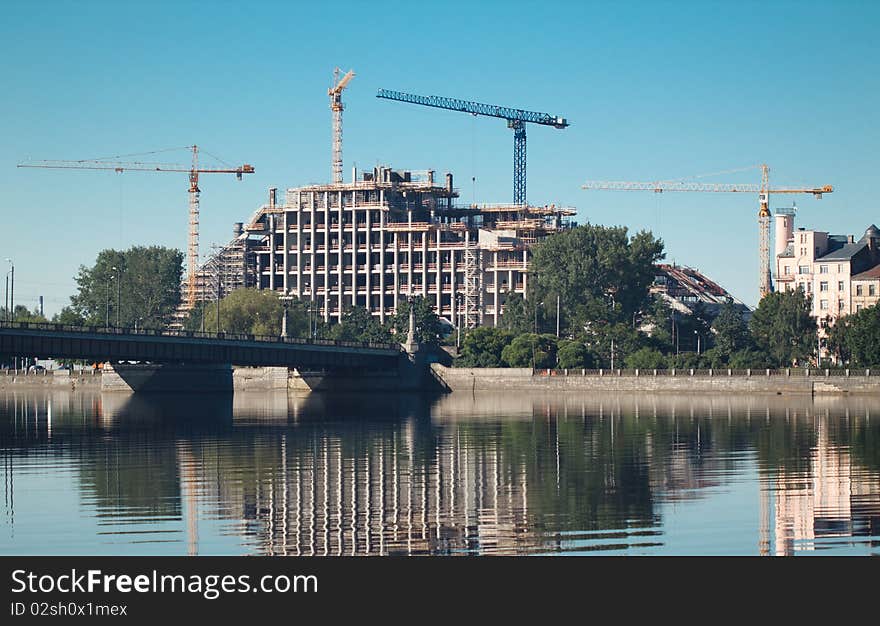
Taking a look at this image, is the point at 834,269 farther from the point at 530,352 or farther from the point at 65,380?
the point at 65,380

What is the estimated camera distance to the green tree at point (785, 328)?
539 ft

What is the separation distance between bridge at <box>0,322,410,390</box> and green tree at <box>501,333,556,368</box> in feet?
40.8

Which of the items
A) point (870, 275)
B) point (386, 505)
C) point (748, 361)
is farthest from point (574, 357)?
point (386, 505)

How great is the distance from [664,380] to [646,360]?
777 centimetres

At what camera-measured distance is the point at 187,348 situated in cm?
14950

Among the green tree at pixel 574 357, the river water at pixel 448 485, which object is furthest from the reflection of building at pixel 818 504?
the green tree at pixel 574 357

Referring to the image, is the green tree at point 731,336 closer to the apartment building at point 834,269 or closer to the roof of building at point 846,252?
the apartment building at point 834,269

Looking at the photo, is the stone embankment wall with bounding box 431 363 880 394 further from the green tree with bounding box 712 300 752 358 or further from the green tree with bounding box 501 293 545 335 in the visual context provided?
the green tree with bounding box 501 293 545 335

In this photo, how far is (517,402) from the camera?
14138 centimetres

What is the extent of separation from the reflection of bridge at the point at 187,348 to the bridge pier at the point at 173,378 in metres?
5.78

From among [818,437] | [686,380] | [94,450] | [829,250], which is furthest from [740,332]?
[94,450]

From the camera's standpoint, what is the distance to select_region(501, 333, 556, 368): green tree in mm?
168625

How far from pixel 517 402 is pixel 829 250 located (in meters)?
72.8
